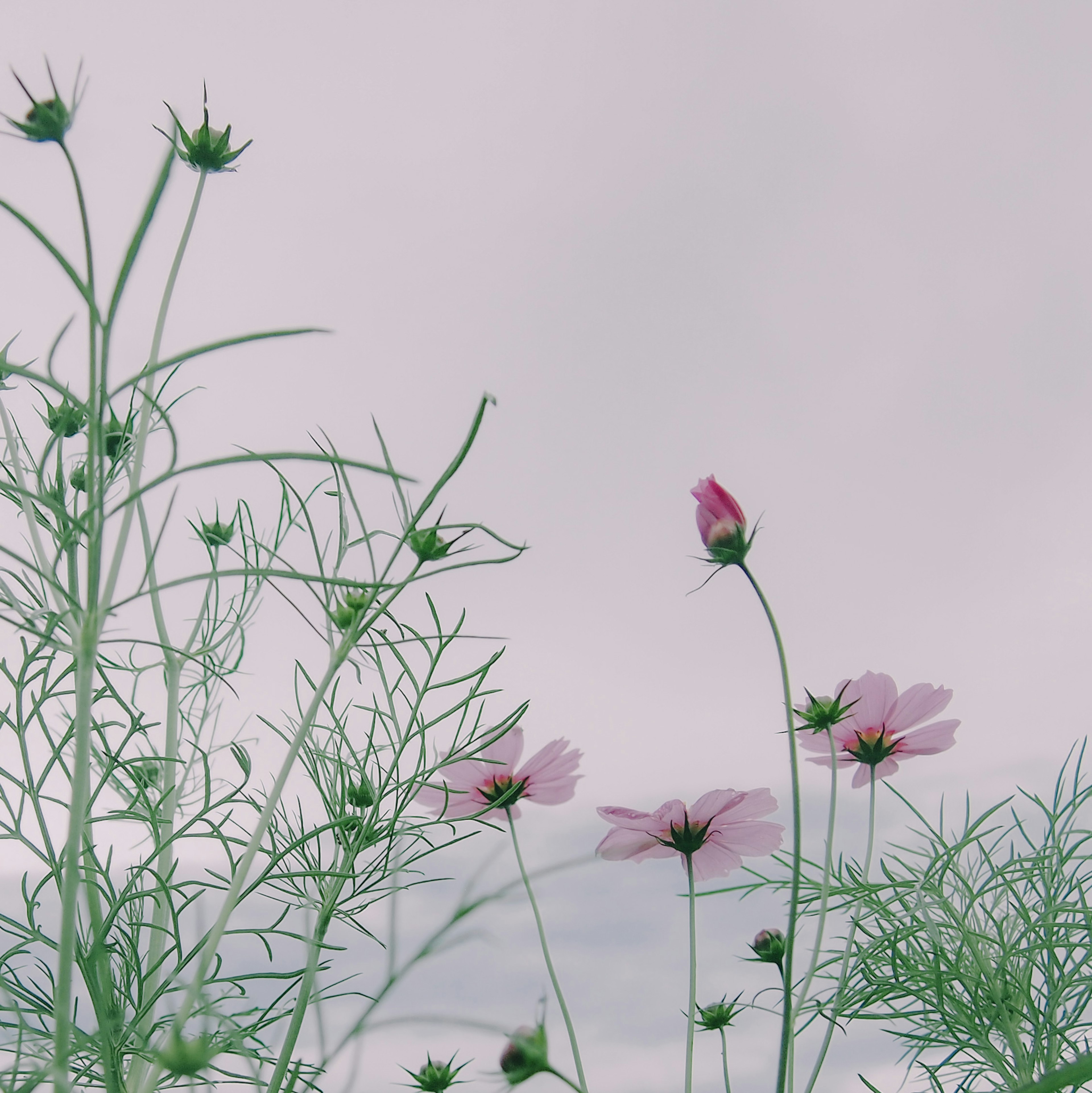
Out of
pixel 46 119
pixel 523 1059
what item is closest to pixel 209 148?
pixel 46 119

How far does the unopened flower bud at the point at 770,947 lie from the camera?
63 centimetres

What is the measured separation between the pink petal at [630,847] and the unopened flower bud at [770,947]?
0.28 feet

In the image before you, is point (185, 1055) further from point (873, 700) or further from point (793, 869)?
point (873, 700)

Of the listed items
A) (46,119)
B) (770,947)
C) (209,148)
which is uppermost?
(209,148)

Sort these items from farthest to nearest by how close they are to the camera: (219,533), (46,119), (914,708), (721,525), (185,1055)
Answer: (219,533), (914,708), (721,525), (46,119), (185,1055)

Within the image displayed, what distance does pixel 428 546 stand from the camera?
0.58 metres

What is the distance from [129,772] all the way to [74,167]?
1.37 ft

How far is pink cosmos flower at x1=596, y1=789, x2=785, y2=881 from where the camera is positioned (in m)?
0.59

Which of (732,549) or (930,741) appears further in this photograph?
(930,741)

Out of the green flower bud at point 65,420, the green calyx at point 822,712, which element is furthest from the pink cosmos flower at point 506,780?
the green flower bud at point 65,420

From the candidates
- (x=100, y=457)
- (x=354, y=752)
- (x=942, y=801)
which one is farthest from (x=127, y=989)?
(x=942, y=801)

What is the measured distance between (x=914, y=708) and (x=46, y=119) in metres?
0.62

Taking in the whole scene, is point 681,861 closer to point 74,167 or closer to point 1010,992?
point 1010,992

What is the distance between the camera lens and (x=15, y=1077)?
0.40 m
